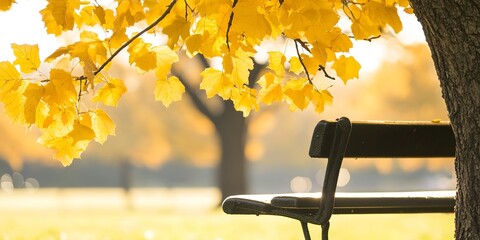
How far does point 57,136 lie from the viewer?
144 inches

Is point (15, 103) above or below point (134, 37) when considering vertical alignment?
below

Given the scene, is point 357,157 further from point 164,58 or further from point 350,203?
point 164,58

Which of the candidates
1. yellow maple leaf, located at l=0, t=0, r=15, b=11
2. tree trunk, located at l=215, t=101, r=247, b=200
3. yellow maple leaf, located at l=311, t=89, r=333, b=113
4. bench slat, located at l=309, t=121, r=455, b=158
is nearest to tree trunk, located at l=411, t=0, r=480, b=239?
bench slat, located at l=309, t=121, r=455, b=158

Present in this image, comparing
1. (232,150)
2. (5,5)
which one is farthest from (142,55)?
(232,150)

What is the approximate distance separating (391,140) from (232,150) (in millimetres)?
18156

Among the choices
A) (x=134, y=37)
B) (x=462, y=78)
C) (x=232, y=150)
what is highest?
(x=134, y=37)

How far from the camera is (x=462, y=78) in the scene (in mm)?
3453

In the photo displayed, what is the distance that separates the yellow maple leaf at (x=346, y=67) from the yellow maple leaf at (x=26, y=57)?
4.23ft

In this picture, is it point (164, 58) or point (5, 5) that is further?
point (164, 58)

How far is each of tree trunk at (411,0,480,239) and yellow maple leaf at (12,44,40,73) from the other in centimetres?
142

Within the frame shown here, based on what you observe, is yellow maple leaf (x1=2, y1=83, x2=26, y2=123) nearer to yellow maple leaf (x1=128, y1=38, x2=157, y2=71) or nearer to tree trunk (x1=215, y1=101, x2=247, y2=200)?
yellow maple leaf (x1=128, y1=38, x2=157, y2=71)

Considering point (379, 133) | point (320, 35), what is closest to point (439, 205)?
point (379, 133)

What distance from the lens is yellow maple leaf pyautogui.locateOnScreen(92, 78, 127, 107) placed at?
12.5ft

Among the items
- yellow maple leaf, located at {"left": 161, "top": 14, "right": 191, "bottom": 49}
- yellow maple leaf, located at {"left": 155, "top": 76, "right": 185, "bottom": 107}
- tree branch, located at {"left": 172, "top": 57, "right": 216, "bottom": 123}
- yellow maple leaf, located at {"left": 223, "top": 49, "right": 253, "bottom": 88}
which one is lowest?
tree branch, located at {"left": 172, "top": 57, "right": 216, "bottom": 123}
